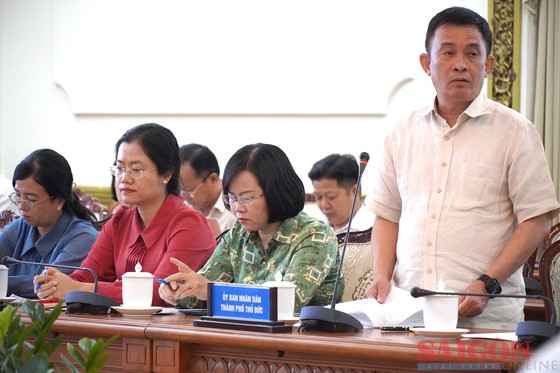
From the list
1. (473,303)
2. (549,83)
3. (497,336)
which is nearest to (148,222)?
(473,303)

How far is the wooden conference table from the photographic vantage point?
5.40 feet

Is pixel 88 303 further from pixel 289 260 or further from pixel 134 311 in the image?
pixel 289 260

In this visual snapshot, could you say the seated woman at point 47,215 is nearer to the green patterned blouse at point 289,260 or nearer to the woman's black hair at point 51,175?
the woman's black hair at point 51,175

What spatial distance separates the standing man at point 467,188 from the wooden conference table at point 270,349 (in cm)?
37

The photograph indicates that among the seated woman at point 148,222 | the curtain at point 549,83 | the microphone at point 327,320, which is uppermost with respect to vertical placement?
the curtain at point 549,83

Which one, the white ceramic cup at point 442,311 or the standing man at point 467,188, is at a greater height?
the standing man at point 467,188

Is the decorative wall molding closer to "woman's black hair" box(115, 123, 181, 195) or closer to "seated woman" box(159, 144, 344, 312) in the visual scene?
"woman's black hair" box(115, 123, 181, 195)

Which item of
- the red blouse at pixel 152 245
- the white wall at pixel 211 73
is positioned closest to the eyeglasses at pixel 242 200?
the red blouse at pixel 152 245

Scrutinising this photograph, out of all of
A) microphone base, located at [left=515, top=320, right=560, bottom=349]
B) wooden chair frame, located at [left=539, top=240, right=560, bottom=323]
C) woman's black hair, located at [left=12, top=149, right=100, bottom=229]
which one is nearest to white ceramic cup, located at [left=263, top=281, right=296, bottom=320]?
microphone base, located at [left=515, top=320, right=560, bottom=349]

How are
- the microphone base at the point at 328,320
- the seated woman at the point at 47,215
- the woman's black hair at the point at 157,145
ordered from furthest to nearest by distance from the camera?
1. the seated woman at the point at 47,215
2. the woman's black hair at the point at 157,145
3. the microphone base at the point at 328,320

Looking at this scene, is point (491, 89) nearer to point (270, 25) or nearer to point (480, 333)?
point (270, 25)

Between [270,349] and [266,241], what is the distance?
0.72 m

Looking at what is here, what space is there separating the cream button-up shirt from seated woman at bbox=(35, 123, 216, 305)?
725 mm

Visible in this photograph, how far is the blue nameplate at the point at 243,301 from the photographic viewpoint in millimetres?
1942
